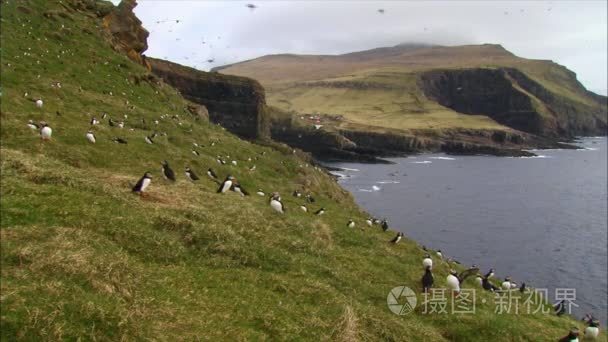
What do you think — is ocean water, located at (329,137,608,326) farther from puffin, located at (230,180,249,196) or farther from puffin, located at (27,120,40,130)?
puffin, located at (27,120,40,130)

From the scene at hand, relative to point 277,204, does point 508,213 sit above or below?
below

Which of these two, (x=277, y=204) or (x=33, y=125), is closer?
(x=277, y=204)

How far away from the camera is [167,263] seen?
1659 cm

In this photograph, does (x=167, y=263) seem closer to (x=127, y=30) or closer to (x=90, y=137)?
(x=90, y=137)

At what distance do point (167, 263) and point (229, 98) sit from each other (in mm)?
96839

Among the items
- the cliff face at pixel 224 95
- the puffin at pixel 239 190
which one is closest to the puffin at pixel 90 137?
the puffin at pixel 239 190

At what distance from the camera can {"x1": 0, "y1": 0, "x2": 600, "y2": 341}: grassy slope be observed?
12.5 m

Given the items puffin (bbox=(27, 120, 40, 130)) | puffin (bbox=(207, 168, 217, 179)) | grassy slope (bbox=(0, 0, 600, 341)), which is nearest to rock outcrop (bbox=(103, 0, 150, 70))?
grassy slope (bbox=(0, 0, 600, 341))

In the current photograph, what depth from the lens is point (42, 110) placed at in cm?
3456

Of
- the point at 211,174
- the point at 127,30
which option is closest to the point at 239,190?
the point at 211,174

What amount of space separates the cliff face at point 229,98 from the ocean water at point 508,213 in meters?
24.3

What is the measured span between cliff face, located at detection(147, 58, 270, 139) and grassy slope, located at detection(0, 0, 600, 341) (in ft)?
232

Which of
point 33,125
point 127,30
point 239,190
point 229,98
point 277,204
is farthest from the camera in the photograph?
point 229,98

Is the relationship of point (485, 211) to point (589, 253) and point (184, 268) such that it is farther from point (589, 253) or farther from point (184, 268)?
point (184, 268)
